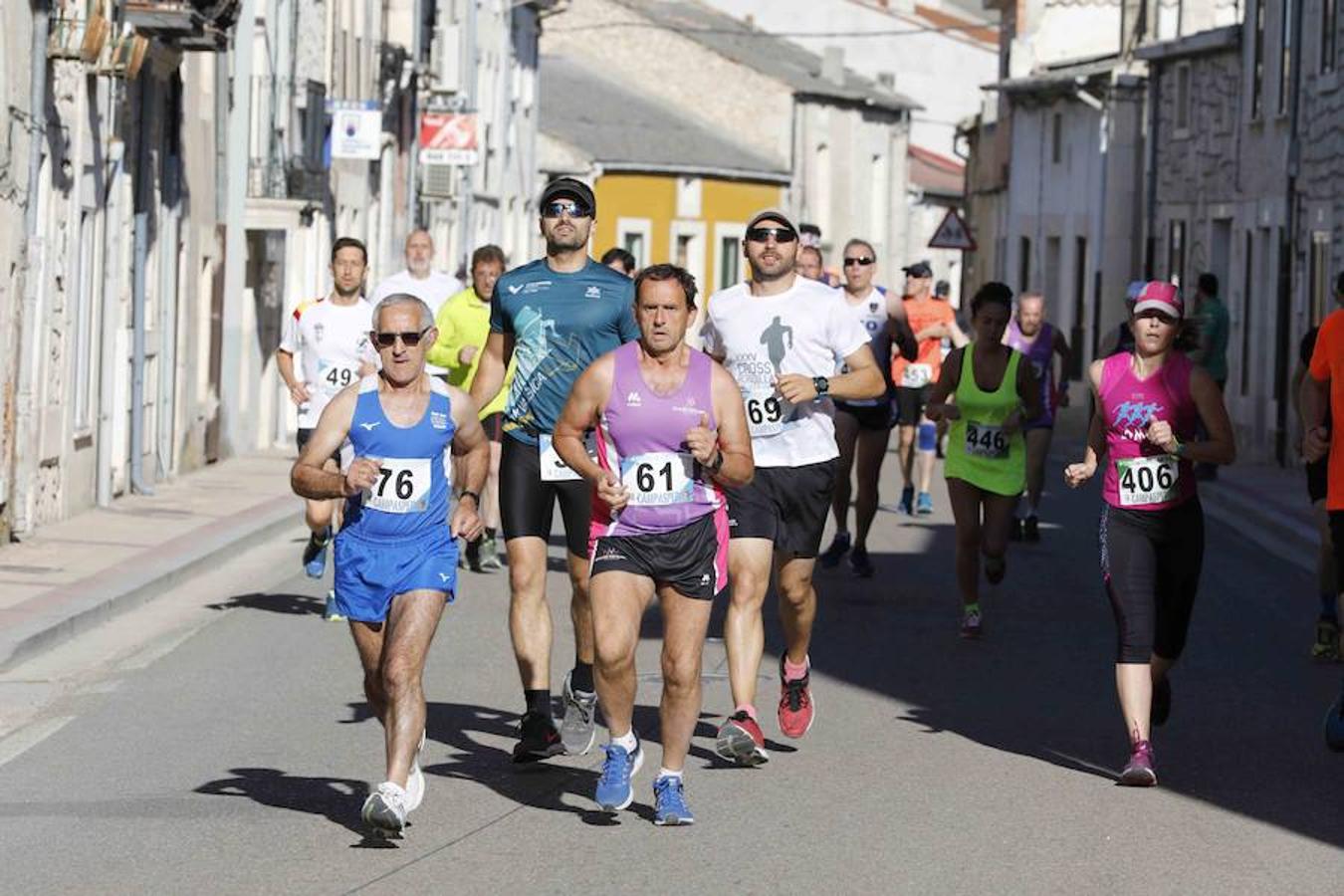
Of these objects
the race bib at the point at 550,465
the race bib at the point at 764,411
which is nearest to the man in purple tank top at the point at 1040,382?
the race bib at the point at 764,411

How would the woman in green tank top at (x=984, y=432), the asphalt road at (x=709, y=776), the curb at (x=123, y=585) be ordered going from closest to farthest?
the asphalt road at (x=709, y=776)
the curb at (x=123, y=585)
the woman in green tank top at (x=984, y=432)

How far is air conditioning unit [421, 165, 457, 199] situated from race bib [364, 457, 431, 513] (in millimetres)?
34844

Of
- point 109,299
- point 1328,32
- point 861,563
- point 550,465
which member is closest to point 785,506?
point 550,465

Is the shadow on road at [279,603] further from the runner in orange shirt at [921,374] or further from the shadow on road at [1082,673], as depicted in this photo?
the runner in orange shirt at [921,374]

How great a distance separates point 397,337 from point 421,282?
9.62 metres

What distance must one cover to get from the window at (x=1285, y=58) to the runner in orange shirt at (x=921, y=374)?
10.7m

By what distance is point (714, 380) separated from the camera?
878 centimetres

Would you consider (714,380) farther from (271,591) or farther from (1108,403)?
(271,591)

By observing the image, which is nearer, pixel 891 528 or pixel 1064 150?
pixel 891 528

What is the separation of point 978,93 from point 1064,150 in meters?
40.8

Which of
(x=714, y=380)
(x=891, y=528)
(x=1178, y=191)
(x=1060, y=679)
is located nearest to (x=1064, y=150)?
(x=1178, y=191)

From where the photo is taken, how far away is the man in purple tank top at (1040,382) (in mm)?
20109

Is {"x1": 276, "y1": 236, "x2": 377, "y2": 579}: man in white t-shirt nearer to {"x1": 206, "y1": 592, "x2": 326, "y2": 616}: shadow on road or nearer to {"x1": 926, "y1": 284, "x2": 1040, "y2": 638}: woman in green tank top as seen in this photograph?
{"x1": 206, "y1": 592, "x2": 326, "y2": 616}: shadow on road

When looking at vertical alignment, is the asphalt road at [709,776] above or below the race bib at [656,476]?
below
